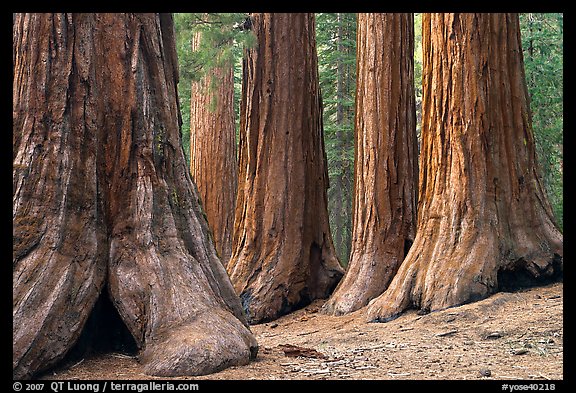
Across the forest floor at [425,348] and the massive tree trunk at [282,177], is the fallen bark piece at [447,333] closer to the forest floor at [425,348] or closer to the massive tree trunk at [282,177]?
the forest floor at [425,348]

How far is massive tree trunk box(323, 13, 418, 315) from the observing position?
10.0 metres

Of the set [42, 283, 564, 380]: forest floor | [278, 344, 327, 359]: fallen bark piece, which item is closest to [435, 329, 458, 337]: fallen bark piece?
[42, 283, 564, 380]: forest floor

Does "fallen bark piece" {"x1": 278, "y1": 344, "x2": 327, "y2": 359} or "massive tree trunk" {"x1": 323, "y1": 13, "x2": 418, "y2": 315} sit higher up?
"massive tree trunk" {"x1": 323, "y1": 13, "x2": 418, "y2": 315}

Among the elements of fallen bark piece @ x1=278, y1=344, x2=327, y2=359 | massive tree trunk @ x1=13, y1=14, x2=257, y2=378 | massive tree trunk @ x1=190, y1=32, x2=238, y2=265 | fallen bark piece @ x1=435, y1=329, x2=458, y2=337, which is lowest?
fallen bark piece @ x1=435, y1=329, x2=458, y2=337

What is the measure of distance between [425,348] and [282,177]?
5.43 meters

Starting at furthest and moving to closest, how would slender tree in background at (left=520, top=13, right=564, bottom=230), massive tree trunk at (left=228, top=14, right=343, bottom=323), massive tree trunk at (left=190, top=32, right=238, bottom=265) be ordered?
1. massive tree trunk at (left=190, top=32, right=238, bottom=265)
2. slender tree in background at (left=520, top=13, right=564, bottom=230)
3. massive tree trunk at (left=228, top=14, right=343, bottom=323)

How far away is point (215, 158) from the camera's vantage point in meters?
16.0

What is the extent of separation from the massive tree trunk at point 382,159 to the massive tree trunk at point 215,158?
18.7 feet

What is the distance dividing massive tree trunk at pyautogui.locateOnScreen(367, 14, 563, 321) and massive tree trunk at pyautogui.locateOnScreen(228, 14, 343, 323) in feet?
8.14

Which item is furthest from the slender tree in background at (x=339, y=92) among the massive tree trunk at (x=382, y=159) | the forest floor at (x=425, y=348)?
the forest floor at (x=425, y=348)

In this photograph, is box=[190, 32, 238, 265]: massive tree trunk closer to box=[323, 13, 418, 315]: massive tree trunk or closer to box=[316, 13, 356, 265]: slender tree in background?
box=[316, 13, 356, 265]: slender tree in background

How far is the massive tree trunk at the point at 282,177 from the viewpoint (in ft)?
34.8

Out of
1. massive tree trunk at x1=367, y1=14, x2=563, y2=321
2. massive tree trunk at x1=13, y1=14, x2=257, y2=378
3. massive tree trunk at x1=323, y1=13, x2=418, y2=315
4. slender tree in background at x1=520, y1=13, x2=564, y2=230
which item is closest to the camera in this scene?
massive tree trunk at x1=13, y1=14, x2=257, y2=378

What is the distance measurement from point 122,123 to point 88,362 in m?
1.90
